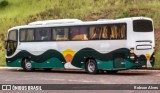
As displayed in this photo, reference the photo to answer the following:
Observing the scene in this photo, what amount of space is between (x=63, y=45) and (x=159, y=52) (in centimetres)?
664

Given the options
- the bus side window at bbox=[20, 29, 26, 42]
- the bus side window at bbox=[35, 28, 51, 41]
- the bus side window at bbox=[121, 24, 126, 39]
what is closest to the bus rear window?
the bus side window at bbox=[121, 24, 126, 39]

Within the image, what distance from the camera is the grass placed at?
39844 mm

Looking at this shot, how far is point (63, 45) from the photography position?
29.3 meters

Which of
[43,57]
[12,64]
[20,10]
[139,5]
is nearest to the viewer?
[43,57]

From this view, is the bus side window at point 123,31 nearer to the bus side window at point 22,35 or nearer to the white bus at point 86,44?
the white bus at point 86,44

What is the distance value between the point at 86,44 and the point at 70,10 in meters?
18.5

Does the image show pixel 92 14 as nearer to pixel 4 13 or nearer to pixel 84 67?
pixel 4 13

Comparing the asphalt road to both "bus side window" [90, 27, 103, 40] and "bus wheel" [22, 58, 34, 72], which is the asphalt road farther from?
"bus wheel" [22, 58, 34, 72]

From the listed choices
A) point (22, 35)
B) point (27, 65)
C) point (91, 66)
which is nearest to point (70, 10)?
point (22, 35)

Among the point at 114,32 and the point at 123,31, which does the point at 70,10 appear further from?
the point at 123,31

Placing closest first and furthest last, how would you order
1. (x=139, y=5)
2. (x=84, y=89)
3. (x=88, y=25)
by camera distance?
(x=84, y=89), (x=88, y=25), (x=139, y=5)

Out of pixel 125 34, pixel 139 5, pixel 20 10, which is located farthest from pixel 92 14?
pixel 125 34

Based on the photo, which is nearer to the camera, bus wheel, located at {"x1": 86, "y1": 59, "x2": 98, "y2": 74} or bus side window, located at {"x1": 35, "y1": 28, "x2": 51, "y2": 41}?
bus wheel, located at {"x1": 86, "y1": 59, "x2": 98, "y2": 74}

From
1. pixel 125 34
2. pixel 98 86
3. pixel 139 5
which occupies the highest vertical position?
pixel 139 5
